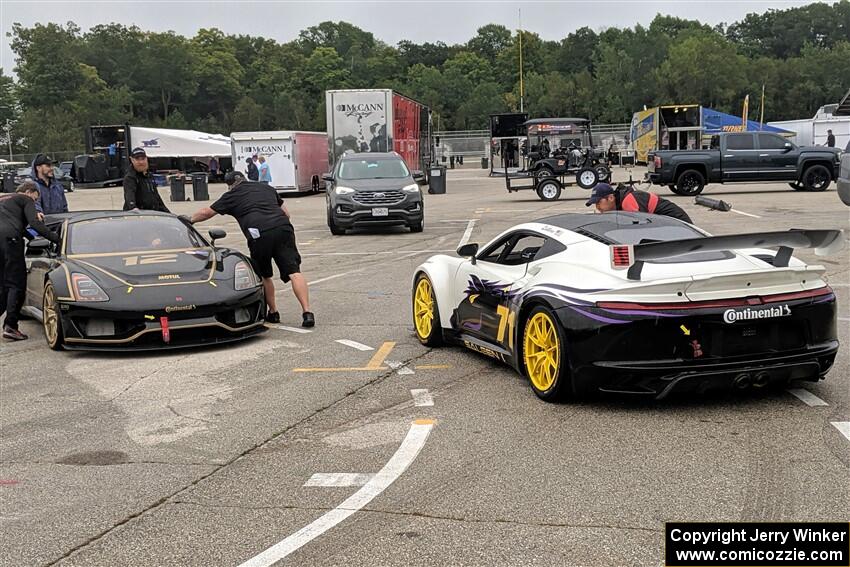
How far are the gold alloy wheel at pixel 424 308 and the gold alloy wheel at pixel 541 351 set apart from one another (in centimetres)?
195

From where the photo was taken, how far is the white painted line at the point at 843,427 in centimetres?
543

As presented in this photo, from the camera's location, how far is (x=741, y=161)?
93.1 feet

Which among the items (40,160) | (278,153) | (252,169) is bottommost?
(252,169)

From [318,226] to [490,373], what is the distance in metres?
16.3

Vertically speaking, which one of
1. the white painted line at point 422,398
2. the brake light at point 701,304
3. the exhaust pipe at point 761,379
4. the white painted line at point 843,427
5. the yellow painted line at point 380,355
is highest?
the brake light at point 701,304

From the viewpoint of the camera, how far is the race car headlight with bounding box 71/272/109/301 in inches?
335

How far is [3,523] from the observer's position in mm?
4492

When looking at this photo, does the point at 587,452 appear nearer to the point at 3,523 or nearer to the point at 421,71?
the point at 3,523

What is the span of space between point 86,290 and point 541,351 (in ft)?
Result: 14.9

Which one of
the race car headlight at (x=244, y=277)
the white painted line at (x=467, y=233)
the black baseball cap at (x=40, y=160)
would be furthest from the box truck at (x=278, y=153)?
the race car headlight at (x=244, y=277)

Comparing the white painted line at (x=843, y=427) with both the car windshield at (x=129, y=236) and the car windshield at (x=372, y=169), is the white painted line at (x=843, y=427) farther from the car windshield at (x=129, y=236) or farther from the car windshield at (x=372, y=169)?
the car windshield at (x=372, y=169)

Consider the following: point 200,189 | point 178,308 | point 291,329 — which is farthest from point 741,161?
point 178,308

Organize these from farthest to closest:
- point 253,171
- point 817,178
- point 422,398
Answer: point 253,171, point 817,178, point 422,398

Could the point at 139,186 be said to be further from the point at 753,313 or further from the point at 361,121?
the point at 361,121
